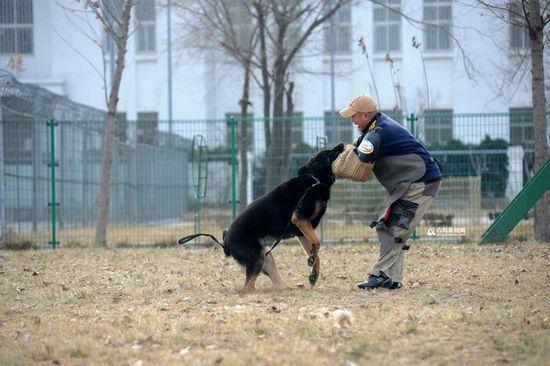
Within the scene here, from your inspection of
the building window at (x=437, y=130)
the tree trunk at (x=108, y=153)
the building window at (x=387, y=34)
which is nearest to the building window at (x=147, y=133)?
the tree trunk at (x=108, y=153)

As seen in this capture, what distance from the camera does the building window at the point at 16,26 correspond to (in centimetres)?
3069

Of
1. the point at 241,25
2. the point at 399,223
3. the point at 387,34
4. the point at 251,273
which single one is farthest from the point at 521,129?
the point at 387,34

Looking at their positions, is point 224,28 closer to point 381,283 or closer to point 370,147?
point 370,147

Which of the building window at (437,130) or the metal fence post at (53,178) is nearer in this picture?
the metal fence post at (53,178)

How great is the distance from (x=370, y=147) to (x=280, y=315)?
2.26 m

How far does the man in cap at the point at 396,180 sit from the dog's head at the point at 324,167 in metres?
0.54

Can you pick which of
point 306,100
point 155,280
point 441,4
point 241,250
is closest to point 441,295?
point 241,250

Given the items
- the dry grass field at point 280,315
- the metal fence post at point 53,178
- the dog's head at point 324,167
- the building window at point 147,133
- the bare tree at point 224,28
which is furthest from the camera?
the bare tree at point 224,28

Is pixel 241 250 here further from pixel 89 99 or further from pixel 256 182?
pixel 89 99

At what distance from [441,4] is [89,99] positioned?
15.5 metres

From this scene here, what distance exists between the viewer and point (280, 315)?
676 centimetres

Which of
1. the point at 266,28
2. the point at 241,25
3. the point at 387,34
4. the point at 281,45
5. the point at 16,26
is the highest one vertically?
the point at 16,26

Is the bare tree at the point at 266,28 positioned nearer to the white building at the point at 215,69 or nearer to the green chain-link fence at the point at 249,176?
the green chain-link fence at the point at 249,176

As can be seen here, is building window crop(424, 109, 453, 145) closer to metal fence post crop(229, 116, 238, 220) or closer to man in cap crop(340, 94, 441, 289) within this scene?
metal fence post crop(229, 116, 238, 220)
